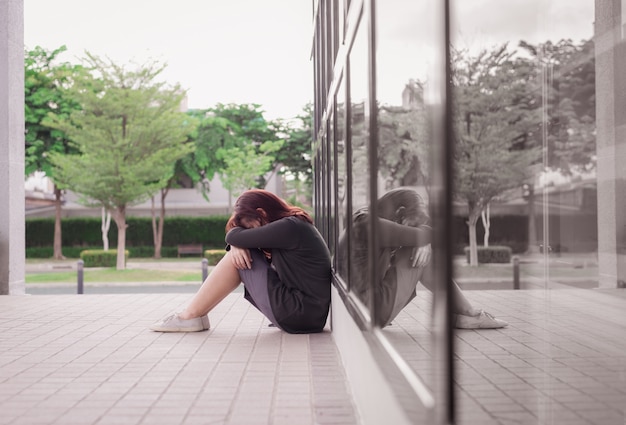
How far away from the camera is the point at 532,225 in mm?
4852

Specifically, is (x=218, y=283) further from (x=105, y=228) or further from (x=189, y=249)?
(x=105, y=228)

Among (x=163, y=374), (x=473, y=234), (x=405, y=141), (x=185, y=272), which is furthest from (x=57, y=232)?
(x=473, y=234)

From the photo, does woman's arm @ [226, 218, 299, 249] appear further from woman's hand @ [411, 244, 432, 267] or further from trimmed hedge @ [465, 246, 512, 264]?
woman's hand @ [411, 244, 432, 267]

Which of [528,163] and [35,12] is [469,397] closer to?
[528,163]

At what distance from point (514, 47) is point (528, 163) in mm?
767

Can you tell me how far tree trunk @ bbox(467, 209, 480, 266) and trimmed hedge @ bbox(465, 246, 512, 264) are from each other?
0.08ft

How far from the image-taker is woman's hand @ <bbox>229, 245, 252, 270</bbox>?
579cm

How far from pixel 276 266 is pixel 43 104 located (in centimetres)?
2486

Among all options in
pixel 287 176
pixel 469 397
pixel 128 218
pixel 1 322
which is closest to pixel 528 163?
pixel 469 397

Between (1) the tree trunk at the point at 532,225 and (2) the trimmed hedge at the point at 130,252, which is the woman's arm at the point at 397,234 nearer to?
(1) the tree trunk at the point at 532,225

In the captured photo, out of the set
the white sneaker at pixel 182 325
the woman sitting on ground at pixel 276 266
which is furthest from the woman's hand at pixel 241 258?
the white sneaker at pixel 182 325

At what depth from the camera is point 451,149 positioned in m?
1.78

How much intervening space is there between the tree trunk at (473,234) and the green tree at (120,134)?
20.6 m

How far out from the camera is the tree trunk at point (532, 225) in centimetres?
432
